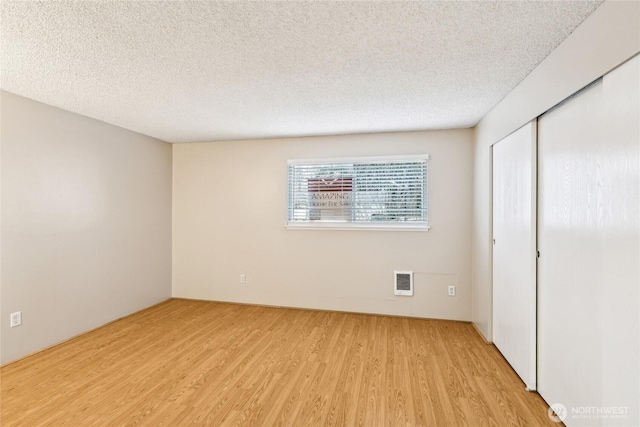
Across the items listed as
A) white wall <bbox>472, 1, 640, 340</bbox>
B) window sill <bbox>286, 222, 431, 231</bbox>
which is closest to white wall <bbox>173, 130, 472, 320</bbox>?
window sill <bbox>286, 222, 431, 231</bbox>

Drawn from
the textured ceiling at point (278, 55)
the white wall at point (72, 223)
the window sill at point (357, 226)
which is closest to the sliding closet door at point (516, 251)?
the textured ceiling at point (278, 55)

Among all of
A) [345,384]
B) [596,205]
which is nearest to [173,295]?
[345,384]

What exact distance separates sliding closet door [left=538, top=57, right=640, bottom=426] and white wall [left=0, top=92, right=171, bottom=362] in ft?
14.2

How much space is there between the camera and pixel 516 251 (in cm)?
246

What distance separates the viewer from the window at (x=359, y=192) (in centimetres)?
383

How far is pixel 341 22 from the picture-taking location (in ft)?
5.24

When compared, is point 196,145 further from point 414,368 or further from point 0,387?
point 414,368

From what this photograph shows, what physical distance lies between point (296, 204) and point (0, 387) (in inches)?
127

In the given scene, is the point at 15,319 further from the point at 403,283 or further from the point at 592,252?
the point at 592,252

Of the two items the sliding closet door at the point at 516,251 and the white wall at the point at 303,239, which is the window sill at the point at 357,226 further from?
the sliding closet door at the point at 516,251

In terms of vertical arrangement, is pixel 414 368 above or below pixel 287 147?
below

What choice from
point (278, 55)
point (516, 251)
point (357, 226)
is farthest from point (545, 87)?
point (357, 226)

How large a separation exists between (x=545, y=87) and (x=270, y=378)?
117 inches

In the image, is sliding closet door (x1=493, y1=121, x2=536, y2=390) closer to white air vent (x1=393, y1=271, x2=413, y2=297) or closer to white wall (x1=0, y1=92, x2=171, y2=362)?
white air vent (x1=393, y1=271, x2=413, y2=297)
